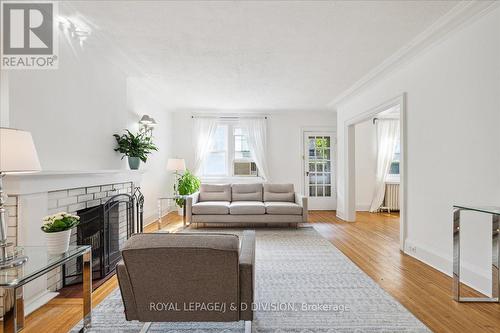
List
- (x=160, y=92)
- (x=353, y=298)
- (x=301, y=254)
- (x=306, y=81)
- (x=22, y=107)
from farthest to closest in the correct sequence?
(x=160, y=92) → (x=306, y=81) → (x=301, y=254) → (x=353, y=298) → (x=22, y=107)

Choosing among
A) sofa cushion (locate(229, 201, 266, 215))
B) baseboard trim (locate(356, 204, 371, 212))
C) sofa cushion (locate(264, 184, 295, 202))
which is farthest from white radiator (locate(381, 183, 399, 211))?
sofa cushion (locate(229, 201, 266, 215))

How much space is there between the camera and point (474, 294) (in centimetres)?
261

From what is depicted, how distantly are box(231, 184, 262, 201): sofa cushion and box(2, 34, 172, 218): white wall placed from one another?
2.33 m

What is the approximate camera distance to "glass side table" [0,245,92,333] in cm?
138

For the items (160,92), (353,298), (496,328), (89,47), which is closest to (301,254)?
(353,298)

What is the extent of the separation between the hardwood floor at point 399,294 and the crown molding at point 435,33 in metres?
2.61

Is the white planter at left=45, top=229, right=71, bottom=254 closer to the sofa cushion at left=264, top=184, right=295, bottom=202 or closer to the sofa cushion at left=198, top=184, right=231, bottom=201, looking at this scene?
the sofa cushion at left=198, top=184, right=231, bottom=201

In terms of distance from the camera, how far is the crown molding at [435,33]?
254cm

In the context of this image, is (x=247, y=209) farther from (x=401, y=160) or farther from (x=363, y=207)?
(x=363, y=207)

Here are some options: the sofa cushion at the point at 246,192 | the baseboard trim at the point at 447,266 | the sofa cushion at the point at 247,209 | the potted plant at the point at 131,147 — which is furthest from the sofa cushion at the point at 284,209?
the potted plant at the point at 131,147

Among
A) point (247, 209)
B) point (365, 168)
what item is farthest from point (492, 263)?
point (365, 168)

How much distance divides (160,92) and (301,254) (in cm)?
406

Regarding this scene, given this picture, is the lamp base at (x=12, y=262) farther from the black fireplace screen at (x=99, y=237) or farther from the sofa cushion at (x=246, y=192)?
the sofa cushion at (x=246, y=192)

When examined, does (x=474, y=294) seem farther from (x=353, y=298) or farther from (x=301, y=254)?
(x=301, y=254)
